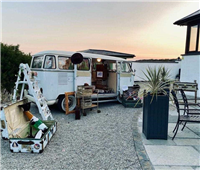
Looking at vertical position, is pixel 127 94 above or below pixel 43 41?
below

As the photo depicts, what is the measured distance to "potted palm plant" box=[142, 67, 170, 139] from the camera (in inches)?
123

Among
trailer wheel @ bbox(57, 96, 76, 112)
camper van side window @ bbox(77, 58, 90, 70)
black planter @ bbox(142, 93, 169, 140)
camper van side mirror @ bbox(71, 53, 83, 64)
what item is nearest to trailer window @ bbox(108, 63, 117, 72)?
camper van side window @ bbox(77, 58, 90, 70)

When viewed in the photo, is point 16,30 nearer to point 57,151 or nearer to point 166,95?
point 57,151

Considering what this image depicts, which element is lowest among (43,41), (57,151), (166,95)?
(57,151)

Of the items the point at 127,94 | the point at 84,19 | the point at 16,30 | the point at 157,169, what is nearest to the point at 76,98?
the point at 127,94

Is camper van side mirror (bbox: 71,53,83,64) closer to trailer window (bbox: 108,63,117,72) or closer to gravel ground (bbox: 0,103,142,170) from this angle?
gravel ground (bbox: 0,103,142,170)

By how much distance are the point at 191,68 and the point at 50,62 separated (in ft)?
26.3

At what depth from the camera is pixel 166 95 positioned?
10.3 feet

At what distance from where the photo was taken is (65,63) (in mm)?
5457

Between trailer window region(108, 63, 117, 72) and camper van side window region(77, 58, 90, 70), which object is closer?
camper van side window region(77, 58, 90, 70)

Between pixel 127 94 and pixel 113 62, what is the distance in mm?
1757

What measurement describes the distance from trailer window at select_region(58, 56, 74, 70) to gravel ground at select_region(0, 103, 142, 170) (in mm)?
2035

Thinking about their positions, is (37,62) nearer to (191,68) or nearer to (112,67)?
(112,67)

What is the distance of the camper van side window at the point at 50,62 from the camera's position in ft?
16.7
